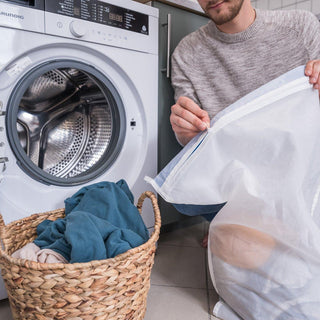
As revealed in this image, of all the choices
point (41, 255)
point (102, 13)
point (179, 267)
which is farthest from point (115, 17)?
point (179, 267)

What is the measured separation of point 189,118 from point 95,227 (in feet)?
1.04

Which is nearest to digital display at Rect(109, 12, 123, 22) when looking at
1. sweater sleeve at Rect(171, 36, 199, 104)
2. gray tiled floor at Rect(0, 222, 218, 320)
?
sweater sleeve at Rect(171, 36, 199, 104)

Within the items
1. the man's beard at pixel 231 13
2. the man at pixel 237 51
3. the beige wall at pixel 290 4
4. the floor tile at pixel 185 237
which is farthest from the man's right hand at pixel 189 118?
the beige wall at pixel 290 4

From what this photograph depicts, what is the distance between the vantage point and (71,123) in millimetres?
964

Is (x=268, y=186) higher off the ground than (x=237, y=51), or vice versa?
(x=237, y=51)

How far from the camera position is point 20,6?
28.0 inches

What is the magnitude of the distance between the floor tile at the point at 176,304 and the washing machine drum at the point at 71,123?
0.39 m

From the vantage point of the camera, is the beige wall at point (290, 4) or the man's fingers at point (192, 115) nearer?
the man's fingers at point (192, 115)

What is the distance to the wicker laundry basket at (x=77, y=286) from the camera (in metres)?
0.54

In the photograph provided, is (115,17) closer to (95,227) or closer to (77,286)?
(95,227)

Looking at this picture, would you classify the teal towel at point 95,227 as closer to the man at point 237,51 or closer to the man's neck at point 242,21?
the man at point 237,51

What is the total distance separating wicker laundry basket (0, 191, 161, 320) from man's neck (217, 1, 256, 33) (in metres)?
0.69

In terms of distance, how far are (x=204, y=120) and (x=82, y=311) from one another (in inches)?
18.2

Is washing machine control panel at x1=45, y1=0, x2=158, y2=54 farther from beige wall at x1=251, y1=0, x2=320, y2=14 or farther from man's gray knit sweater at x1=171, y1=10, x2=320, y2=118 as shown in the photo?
beige wall at x1=251, y1=0, x2=320, y2=14
